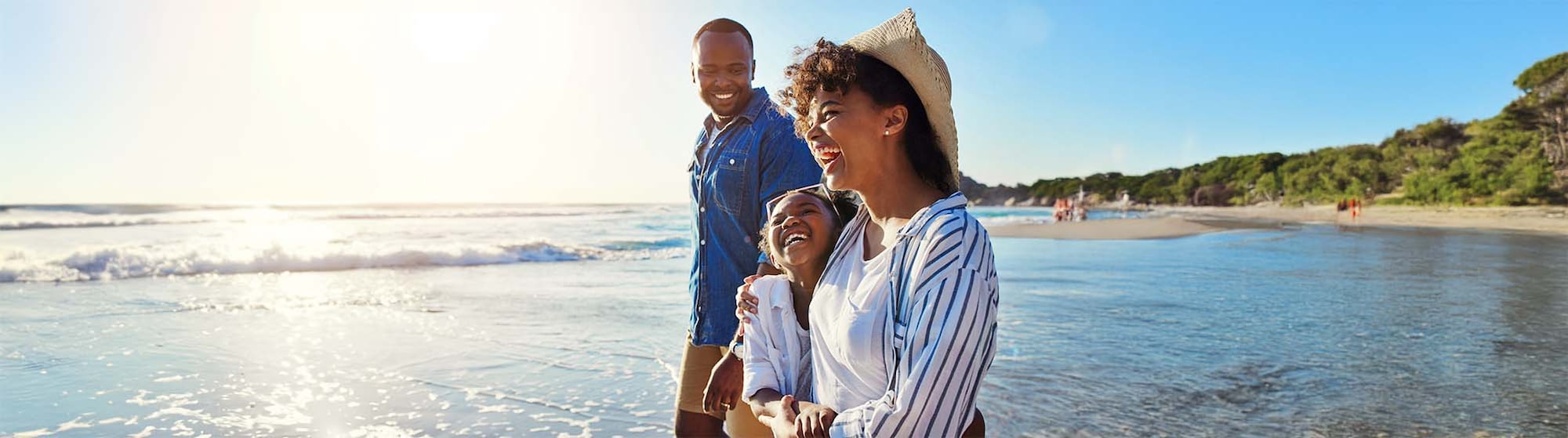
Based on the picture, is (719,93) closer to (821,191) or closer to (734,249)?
(734,249)

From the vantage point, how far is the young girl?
1529 mm

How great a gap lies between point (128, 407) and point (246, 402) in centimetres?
56

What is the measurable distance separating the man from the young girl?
69cm

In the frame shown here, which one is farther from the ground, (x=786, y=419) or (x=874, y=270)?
(x=874, y=270)

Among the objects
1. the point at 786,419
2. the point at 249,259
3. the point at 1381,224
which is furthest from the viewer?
the point at 1381,224

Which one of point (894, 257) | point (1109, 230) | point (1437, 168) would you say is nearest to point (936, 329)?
point (894, 257)

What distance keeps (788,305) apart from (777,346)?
8 centimetres

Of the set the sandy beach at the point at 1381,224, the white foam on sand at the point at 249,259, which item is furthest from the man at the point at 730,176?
the sandy beach at the point at 1381,224

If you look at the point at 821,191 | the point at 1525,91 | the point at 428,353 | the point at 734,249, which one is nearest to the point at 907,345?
the point at 821,191

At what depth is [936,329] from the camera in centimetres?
116

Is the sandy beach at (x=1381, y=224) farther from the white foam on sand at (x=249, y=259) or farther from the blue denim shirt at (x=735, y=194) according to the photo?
the blue denim shirt at (x=735, y=194)

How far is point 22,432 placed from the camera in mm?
4312

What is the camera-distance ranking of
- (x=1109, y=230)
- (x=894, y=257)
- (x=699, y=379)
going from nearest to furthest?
(x=894, y=257) → (x=699, y=379) → (x=1109, y=230)

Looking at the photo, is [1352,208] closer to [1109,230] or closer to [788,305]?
[1109,230]
